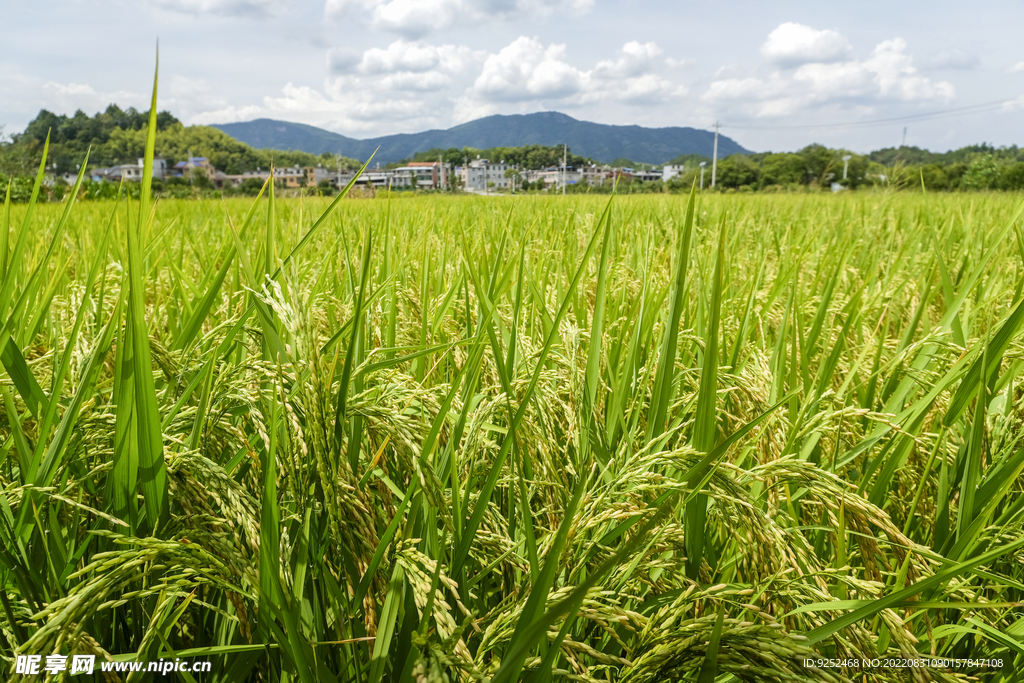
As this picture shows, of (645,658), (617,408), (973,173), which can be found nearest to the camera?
Result: (645,658)

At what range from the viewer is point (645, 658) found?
0.49 m

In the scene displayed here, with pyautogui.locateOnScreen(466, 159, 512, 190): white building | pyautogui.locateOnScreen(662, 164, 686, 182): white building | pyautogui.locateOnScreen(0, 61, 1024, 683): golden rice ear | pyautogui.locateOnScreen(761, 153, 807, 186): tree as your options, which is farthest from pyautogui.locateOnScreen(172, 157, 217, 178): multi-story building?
pyautogui.locateOnScreen(0, 61, 1024, 683): golden rice ear

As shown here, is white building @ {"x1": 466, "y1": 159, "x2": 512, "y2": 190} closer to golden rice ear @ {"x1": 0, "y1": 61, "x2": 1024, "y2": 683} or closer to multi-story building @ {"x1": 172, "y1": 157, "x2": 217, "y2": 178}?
golden rice ear @ {"x1": 0, "y1": 61, "x2": 1024, "y2": 683}

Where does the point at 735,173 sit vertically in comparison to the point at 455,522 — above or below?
above

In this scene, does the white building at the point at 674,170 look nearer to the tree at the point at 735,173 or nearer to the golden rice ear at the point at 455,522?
the tree at the point at 735,173

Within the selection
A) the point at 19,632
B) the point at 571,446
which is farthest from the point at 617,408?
the point at 19,632

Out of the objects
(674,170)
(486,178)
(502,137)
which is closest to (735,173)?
(674,170)

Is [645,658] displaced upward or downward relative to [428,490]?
downward

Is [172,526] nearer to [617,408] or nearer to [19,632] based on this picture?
[19,632]

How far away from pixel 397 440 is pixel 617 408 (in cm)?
46

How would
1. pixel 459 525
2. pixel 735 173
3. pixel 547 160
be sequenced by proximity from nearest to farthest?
pixel 459 525 < pixel 547 160 < pixel 735 173

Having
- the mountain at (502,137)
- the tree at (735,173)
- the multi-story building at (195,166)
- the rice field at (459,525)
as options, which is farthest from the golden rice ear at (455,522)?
the mountain at (502,137)

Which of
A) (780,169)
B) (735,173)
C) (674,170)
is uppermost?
(674,170)

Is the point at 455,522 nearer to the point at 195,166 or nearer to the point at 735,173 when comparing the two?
the point at 735,173
